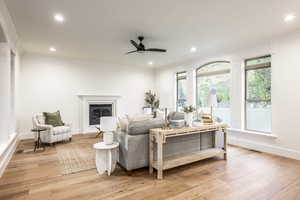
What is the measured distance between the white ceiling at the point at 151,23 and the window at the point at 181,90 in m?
1.87

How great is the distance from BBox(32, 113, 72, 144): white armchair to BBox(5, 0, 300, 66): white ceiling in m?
2.11

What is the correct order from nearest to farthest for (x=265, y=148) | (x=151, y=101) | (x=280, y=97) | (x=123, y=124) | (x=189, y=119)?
(x=123, y=124) → (x=189, y=119) → (x=280, y=97) → (x=265, y=148) → (x=151, y=101)

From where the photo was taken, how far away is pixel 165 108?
3.57 m

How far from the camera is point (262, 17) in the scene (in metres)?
3.11

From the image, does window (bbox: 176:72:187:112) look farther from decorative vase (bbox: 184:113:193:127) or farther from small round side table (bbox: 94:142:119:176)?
small round side table (bbox: 94:142:119:176)

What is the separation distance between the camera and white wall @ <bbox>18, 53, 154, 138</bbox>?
18.1 feet

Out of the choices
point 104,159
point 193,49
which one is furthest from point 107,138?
point 193,49

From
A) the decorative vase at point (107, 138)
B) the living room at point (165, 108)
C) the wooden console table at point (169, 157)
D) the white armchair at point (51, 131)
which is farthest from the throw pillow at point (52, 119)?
the wooden console table at point (169, 157)

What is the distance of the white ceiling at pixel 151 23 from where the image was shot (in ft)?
8.93

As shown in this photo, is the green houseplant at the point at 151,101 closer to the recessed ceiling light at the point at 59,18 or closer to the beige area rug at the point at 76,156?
the beige area rug at the point at 76,156

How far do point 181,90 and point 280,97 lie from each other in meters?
3.55

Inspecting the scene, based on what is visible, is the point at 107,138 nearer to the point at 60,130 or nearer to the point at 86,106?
the point at 60,130

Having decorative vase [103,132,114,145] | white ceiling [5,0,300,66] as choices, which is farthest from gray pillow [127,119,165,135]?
white ceiling [5,0,300,66]

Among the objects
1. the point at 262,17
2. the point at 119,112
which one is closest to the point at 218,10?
the point at 262,17
